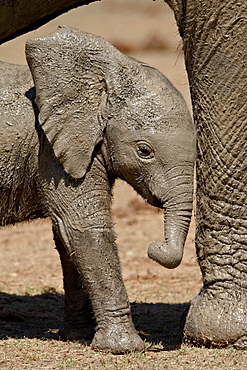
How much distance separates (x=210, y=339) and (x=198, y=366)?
1.37 ft

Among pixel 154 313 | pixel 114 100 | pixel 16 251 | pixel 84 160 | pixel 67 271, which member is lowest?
pixel 16 251

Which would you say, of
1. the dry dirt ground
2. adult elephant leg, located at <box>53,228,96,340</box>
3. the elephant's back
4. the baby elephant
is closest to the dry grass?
the dry dirt ground

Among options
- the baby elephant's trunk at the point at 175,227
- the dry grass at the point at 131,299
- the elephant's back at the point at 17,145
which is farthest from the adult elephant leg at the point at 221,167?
the elephant's back at the point at 17,145

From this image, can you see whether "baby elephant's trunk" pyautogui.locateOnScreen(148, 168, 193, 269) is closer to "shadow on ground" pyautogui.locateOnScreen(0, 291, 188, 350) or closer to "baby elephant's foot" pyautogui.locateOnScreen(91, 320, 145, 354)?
"baby elephant's foot" pyautogui.locateOnScreen(91, 320, 145, 354)

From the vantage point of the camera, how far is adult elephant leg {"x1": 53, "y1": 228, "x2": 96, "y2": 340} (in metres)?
5.55

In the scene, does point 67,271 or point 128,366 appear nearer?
point 128,366

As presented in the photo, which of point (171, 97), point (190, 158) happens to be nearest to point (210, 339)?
point (190, 158)

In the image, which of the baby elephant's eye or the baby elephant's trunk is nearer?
the baby elephant's trunk

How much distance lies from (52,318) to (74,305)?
90 centimetres

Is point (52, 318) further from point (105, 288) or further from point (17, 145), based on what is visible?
point (17, 145)

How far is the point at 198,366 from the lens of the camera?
4.62 metres

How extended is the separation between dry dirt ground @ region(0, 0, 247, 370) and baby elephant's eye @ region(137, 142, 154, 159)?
3.23ft

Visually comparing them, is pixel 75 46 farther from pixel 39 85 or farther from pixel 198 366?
pixel 198 366

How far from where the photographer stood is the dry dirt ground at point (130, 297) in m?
4.75
